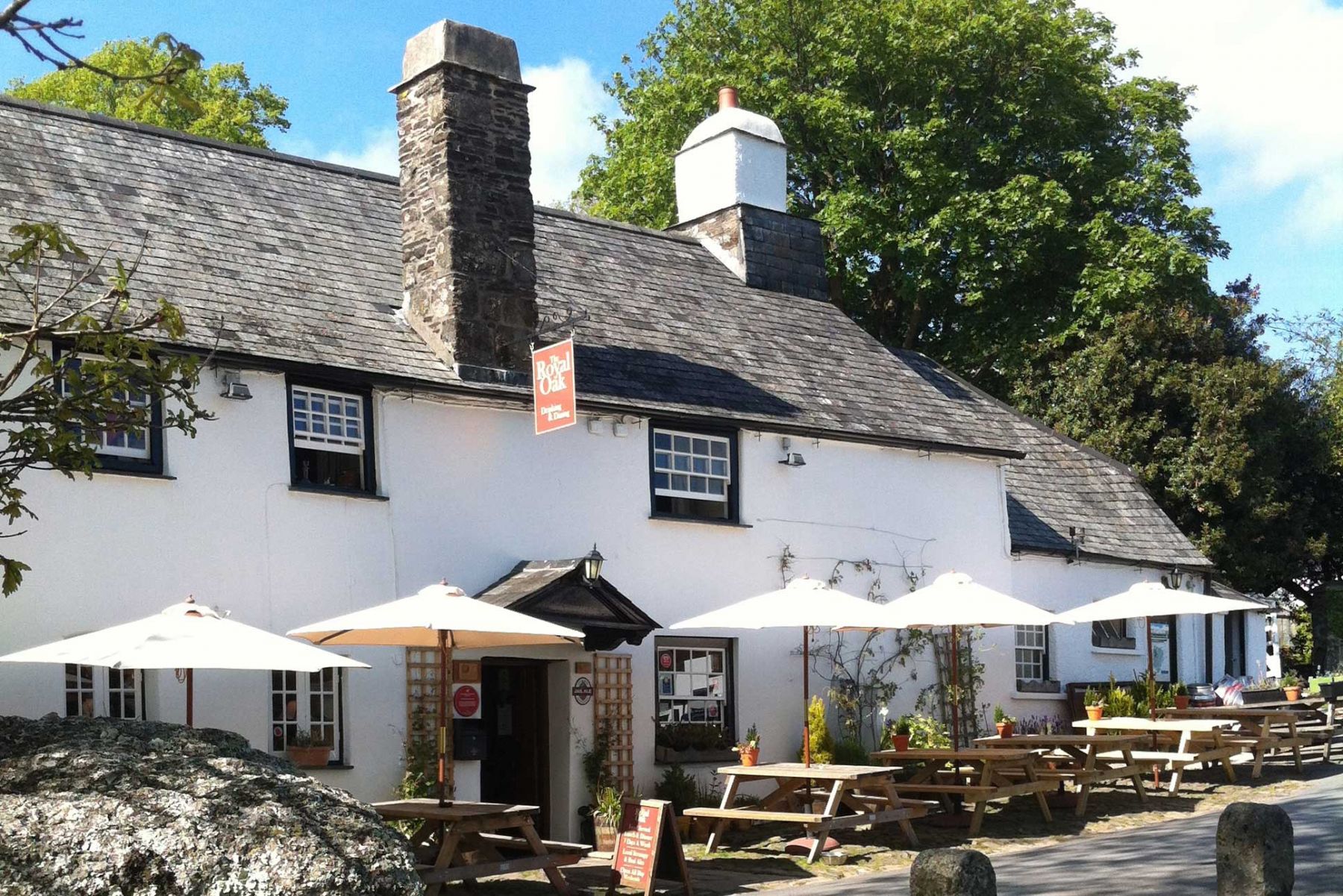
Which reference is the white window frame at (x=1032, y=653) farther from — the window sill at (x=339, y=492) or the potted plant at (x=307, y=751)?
the potted plant at (x=307, y=751)

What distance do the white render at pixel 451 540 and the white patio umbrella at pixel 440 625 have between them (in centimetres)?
137

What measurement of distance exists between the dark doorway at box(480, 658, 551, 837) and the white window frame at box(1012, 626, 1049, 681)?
854 cm

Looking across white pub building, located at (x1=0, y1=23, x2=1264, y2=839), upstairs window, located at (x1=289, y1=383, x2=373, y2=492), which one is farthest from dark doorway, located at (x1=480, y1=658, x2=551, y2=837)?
upstairs window, located at (x1=289, y1=383, x2=373, y2=492)

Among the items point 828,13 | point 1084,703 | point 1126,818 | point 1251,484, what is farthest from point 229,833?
point 828,13

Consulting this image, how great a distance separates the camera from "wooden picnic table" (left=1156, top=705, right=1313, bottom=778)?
1897cm

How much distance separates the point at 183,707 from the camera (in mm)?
14164

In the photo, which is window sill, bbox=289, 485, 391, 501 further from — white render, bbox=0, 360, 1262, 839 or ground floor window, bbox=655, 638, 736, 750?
ground floor window, bbox=655, 638, 736, 750

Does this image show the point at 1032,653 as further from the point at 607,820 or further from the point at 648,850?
the point at 648,850

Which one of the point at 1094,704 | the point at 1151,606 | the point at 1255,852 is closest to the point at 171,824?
the point at 1255,852

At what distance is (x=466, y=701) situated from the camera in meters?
16.0

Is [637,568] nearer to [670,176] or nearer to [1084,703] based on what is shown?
[1084,703]

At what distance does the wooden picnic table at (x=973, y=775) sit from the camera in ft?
51.4

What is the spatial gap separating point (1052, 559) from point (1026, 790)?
24.2 ft

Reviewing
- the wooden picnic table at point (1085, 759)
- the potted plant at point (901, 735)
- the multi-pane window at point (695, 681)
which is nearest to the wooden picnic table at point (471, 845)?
the multi-pane window at point (695, 681)
